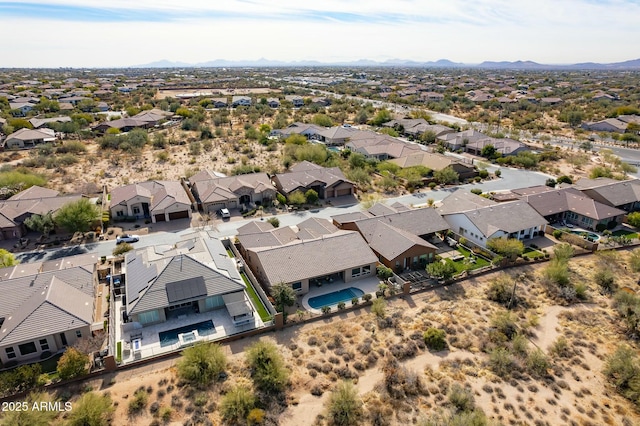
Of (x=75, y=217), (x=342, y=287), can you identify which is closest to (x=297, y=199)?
(x=342, y=287)

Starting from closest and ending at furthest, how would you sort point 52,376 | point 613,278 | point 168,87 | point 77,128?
point 52,376, point 613,278, point 77,128, point 168,87

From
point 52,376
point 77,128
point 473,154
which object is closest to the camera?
point 52,376

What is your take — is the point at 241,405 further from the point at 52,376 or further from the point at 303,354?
the point at 52,376

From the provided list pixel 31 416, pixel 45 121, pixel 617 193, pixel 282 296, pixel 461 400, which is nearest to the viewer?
pixel 31 416

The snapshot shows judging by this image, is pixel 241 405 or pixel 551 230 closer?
pixel 241 405

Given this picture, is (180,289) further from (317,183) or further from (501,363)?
(317,183)

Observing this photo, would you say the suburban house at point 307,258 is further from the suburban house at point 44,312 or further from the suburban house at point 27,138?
the suburban house at point 27,138

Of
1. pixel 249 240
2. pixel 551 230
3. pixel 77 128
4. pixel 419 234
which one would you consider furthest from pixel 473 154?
pixel 77 128
